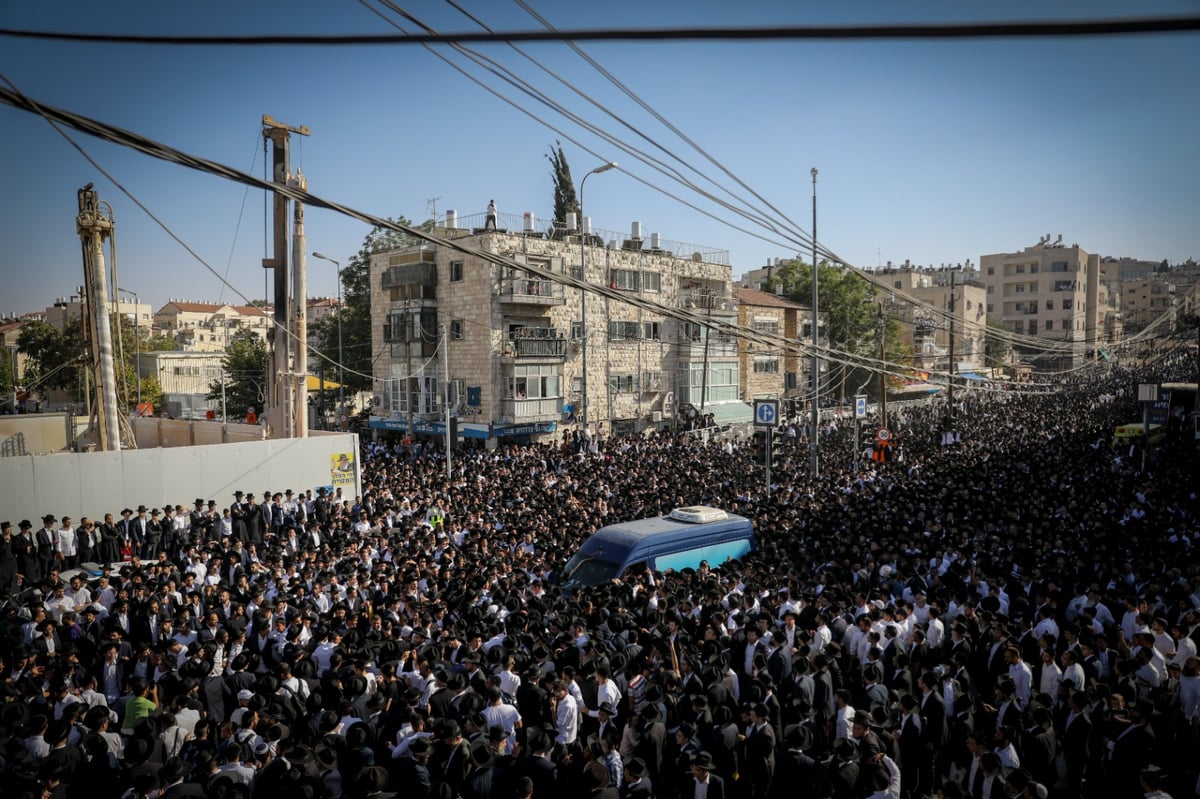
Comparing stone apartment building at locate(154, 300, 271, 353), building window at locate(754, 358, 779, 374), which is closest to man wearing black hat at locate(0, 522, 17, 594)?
building window at locate(754, 358, 779, 374)

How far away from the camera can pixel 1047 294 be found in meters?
74.9

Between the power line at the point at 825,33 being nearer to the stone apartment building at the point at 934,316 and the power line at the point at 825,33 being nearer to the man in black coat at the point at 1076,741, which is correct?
the man in black coat at the point at 1076,741

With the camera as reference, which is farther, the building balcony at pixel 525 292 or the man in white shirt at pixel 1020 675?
the building balcony at pixel 525 292

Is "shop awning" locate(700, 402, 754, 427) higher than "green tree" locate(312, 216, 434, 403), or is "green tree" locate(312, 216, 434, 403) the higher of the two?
"green tree" locate(312, 216, 434, 403)

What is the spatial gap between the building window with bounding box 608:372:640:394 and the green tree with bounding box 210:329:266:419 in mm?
19504

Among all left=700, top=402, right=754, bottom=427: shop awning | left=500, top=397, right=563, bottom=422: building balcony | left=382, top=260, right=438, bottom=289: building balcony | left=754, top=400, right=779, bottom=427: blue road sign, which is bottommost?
left=700, top=402, right=754, bottom=427: shop awning

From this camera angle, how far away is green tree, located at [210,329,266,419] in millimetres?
41891

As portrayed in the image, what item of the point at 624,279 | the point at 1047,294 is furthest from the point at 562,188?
the point at 1047,294

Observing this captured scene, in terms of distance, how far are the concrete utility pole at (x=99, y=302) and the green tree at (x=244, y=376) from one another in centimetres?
2283

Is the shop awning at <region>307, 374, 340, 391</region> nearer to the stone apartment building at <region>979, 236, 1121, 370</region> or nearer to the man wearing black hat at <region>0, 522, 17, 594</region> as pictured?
the man wearing black hat at <region>0, 522, 17, 594</region>

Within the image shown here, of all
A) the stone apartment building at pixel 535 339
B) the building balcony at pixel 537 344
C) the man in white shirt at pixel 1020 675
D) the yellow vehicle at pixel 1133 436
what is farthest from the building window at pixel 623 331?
the man in white shirt at pixel 1020 675

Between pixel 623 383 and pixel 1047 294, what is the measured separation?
5836 centimetres

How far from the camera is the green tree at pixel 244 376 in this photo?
4189 centimetres

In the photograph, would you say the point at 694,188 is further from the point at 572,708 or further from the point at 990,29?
the point at 990,29
